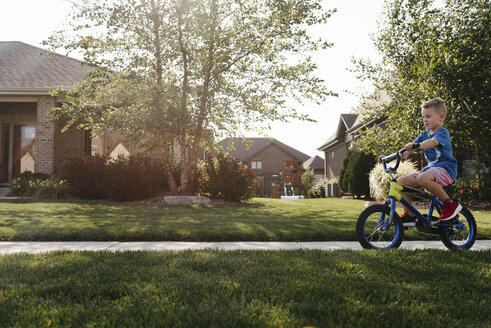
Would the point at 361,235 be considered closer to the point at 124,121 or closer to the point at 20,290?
the point at 20,290

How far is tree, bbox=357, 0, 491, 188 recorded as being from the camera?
414 inches

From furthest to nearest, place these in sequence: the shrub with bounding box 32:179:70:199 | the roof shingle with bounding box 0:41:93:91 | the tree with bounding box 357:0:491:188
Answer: the roof shingle with bounding box 0:41:93:91 < the shrub with bounding box 32:179:70:199 < the tree with bounding box 357:0:491:188

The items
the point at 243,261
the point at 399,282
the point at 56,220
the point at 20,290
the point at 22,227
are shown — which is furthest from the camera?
the point at 56,220

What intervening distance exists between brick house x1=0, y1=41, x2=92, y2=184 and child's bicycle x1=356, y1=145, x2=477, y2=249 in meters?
13.0

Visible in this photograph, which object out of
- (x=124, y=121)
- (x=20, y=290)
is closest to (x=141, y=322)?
(x=20, y=290)

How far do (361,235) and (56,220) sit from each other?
5311 mm

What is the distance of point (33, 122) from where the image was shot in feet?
50.8

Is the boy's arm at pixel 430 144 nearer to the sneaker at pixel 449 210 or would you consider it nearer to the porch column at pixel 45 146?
the sneaker at pixel 449 210

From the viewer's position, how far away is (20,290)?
2.46 m

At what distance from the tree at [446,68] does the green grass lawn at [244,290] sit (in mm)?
8206

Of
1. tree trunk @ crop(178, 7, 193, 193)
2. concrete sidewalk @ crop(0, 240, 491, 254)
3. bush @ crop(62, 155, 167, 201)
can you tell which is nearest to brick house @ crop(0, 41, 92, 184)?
bush @ crop(62, 155, 167, 201)

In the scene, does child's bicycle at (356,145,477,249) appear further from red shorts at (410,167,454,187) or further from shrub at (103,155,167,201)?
shrub at (103,155,167,201)

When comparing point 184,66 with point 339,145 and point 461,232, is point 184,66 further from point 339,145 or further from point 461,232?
point 339,145

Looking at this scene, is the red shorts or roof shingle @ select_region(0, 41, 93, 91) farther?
roof shingle @ select_region(0, 41, 93, 91)
